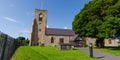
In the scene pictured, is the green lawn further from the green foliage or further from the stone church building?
the stone church building

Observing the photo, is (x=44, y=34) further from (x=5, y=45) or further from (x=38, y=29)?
(x=5, y=45)

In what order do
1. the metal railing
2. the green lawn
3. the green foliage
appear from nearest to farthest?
the metal railing < the green lawn < the green foliage

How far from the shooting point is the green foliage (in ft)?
Result: 95.5

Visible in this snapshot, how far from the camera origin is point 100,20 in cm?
3366

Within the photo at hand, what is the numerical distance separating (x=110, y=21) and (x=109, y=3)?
19.0 feet

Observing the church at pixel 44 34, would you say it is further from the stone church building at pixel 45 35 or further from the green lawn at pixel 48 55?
the green lawn at pixel 48 55

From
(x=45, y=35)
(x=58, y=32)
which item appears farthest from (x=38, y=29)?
(x=58, y=32)

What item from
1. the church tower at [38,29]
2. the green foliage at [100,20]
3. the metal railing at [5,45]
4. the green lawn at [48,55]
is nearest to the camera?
the metal railing at [5,45]

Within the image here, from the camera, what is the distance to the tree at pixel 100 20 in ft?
95.5

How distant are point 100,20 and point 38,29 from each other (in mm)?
34791

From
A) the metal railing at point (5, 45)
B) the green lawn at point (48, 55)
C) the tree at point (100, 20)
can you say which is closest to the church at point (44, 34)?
the tree at point (100, 20)

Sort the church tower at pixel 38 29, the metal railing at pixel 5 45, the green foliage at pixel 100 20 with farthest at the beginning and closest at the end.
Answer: the church tower at pixel 38 29
the green foliage at pixel 100 20
the metal railing at pixel 5 45

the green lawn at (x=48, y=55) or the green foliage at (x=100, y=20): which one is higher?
the green foliage at (x=100, y=20)

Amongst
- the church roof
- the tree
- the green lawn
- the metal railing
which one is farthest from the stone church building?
the metal railing
